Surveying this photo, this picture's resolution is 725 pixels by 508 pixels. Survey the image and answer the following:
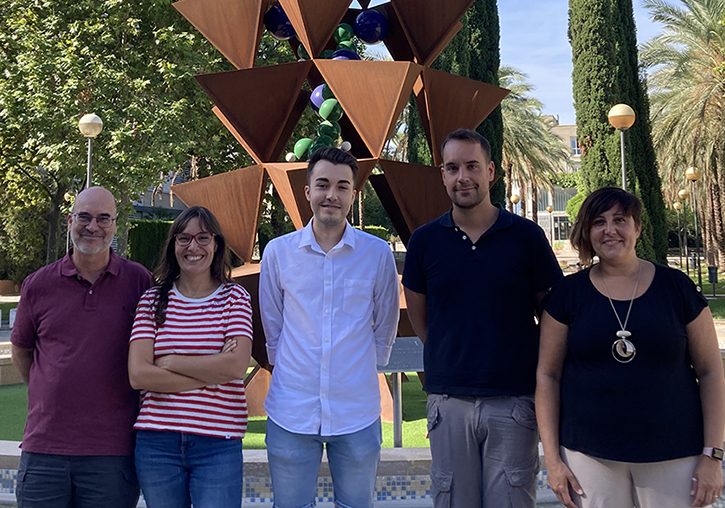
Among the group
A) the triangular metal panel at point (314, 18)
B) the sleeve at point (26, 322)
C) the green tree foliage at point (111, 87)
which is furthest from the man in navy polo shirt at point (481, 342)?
the green tree foliage at point (111, 87)

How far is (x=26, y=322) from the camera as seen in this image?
242 cm

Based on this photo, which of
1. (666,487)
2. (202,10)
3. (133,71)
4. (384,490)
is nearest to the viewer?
(666,487)

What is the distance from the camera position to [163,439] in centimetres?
225

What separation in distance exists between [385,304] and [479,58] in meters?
13.4

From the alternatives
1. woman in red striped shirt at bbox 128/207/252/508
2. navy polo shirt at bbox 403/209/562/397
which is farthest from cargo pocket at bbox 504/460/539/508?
woman in red striped shirt at bbox 128/207/252/508

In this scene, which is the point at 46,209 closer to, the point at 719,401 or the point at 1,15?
the point at 1,15

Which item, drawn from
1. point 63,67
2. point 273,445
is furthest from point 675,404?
point 63,67

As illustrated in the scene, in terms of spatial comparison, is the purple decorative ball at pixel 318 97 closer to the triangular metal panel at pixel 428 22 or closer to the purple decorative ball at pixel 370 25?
the purple decorative ball at pixel 370 25

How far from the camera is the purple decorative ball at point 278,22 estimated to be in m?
5.52

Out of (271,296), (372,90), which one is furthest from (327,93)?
(271,296)

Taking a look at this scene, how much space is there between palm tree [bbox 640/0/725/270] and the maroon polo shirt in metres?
20.5

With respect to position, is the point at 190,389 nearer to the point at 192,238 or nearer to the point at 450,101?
the point at 192,238

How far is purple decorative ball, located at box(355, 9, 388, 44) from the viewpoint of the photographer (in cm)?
555

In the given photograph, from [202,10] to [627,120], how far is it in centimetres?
721
